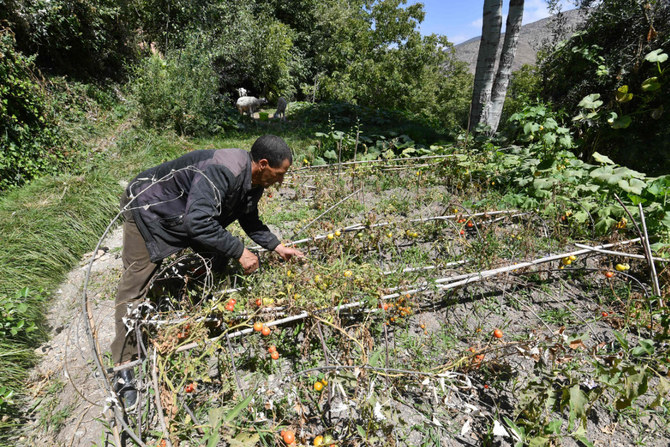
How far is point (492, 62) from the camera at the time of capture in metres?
5.52

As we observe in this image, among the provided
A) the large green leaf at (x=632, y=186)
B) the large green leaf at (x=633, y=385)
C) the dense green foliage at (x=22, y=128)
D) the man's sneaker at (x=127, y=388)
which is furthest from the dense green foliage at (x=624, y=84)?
the dense green foliage at (x=22, y=128)

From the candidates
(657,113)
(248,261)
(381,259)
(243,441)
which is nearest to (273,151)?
(248,261)

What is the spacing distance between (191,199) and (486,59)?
5582 mm

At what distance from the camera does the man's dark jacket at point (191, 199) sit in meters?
1.94

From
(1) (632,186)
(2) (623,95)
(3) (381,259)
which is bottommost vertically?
(3) (381,259)

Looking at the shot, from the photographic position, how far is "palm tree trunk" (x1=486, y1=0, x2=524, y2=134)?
5.27 metres

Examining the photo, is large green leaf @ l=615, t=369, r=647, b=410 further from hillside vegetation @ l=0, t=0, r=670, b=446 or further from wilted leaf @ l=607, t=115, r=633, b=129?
wilted leaf @ l=607, t=115, r=633, b=129

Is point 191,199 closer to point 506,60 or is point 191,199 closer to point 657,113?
point 657,113

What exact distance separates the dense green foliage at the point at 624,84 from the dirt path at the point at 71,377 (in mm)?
5313

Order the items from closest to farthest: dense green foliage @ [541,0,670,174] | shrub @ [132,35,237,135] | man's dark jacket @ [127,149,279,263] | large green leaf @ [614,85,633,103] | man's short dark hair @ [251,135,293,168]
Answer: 1. man's dark jacket @ [127,149,279,263]
2. man's short dark hair @ [251,135,293,168]
3. large green leaf @ [614,85,633,103]
4. dense green foliage @ [541,0,670,174]
5. shrub @ [132,35,237,135]

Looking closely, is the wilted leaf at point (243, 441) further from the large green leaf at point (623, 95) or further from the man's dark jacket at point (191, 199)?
the large green leaf at point (623, 95)

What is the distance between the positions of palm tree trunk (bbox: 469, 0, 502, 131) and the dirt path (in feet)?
18.7

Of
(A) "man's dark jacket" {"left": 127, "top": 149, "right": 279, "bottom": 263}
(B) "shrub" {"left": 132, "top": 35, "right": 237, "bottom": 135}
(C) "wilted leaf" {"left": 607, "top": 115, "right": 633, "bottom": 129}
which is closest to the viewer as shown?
(A) "man's dark jacket" {"left": 127, "top": 149, "right": 279, "bottom": 263}

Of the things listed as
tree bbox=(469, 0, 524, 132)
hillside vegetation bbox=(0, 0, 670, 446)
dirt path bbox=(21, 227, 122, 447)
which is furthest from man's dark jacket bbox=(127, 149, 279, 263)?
tree bbox=(469, 0, 524, 132)
